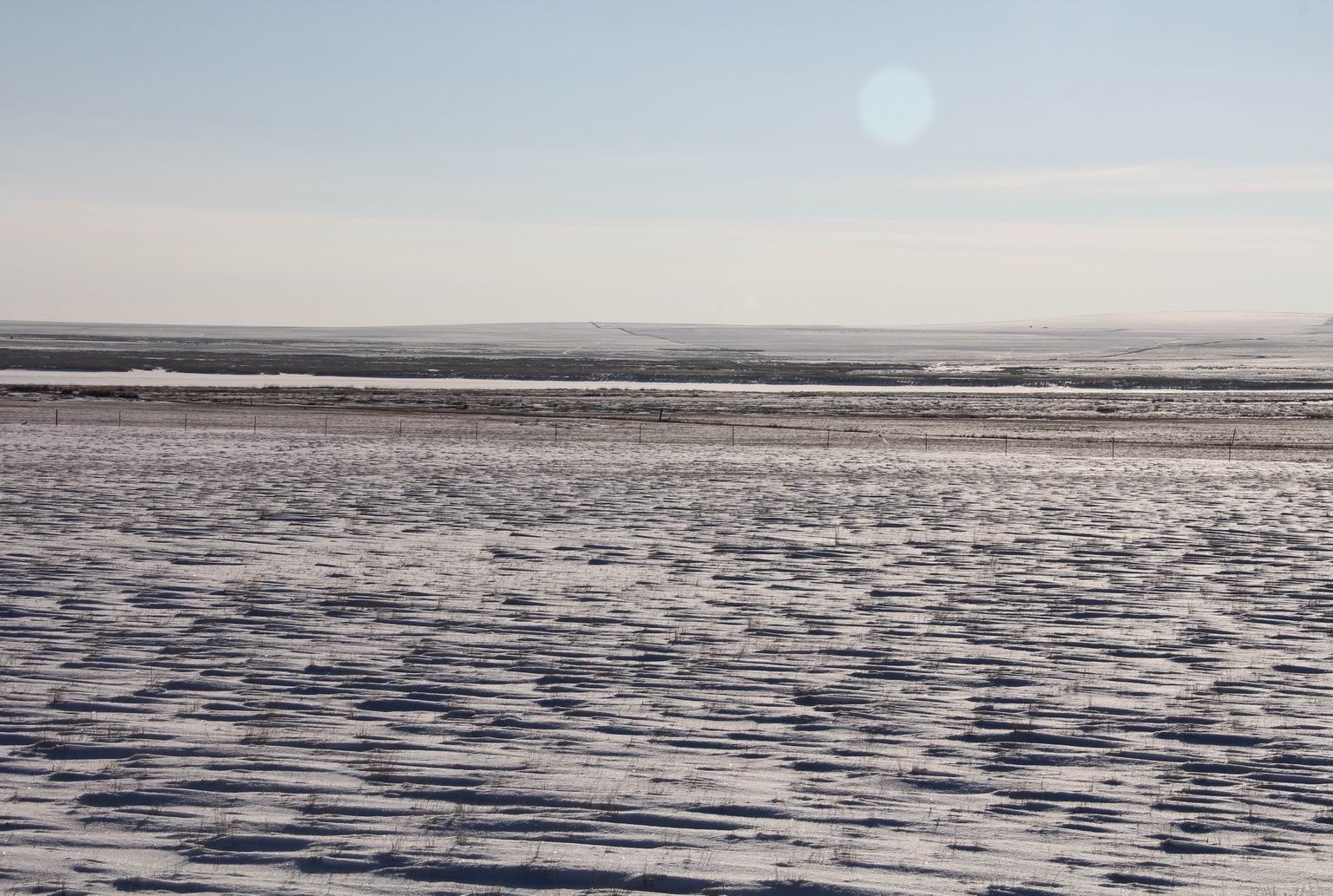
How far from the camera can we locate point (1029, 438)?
4384 cm

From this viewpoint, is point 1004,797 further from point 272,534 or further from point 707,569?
point 272,534

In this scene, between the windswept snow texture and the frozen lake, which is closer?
the windswept snow texture

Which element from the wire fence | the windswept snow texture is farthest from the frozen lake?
the windswept snow texture

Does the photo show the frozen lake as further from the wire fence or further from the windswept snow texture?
→ the windswept snow texture

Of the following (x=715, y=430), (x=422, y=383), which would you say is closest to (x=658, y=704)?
(x=715, y=430)

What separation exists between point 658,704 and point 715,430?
36.2 m

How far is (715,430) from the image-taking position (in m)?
45.3

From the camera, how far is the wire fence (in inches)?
1545

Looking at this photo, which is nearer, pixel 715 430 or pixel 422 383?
pixel 715 430

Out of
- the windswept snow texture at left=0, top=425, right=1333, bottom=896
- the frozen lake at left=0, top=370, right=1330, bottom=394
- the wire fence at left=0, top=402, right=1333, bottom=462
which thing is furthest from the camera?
the frozen lake at left=0, top=370, right=1330, bottom=394

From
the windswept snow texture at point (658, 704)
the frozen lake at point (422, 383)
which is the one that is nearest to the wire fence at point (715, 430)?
the windswept snow texture at point (658, 704)

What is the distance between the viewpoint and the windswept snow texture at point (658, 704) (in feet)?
20.7

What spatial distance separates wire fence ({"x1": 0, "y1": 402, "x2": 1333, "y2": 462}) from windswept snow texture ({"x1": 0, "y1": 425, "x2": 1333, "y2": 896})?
64.1 ft

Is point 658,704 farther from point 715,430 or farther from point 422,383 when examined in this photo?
point 422,383
